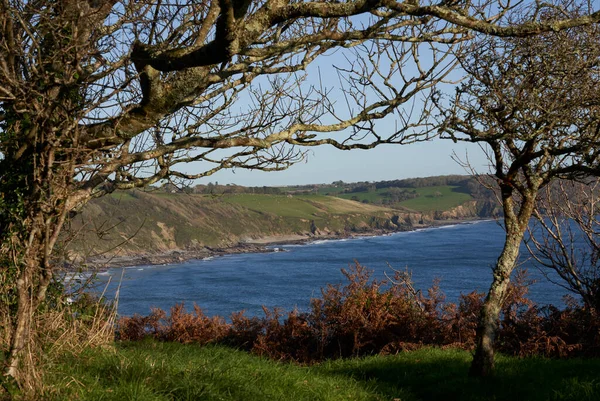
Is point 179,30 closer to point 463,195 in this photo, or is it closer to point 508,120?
point 508,120

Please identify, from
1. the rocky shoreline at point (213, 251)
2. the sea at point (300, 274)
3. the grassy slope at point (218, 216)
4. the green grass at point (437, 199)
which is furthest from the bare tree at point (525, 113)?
the green grass at point (437, 199)

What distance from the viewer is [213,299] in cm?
5197

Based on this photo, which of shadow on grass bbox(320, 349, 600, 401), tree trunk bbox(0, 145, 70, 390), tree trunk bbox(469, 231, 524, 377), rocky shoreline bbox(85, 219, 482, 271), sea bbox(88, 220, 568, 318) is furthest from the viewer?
rocky shoreline bbox(85, 219, 482, 271)

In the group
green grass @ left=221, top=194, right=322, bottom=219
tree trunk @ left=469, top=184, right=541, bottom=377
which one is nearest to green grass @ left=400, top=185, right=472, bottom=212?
green grass @ left=221, top=194, right=322, bottom=219

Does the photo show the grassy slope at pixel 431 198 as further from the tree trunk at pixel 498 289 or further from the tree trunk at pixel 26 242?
the tree trunk at pixel 26 242

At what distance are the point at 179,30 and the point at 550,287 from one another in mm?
45009

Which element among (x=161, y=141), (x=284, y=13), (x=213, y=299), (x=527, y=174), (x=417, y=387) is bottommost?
(x=213, y=299)

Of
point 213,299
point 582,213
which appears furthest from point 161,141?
point 213,299

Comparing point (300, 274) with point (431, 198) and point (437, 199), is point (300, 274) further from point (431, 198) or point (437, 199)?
point (431, 198)

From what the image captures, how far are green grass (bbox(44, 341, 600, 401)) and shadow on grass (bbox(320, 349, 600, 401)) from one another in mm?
14

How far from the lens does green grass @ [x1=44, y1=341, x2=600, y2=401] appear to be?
6.62 meters

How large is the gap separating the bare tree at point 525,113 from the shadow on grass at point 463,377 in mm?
488

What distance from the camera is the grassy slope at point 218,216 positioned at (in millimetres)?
106375

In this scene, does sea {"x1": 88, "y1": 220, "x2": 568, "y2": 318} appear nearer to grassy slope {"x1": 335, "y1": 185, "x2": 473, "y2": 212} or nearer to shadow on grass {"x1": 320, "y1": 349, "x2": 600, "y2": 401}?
shadow on grass {"x1": 320, "y1": 349, "x2": 600, "y2": 401}
